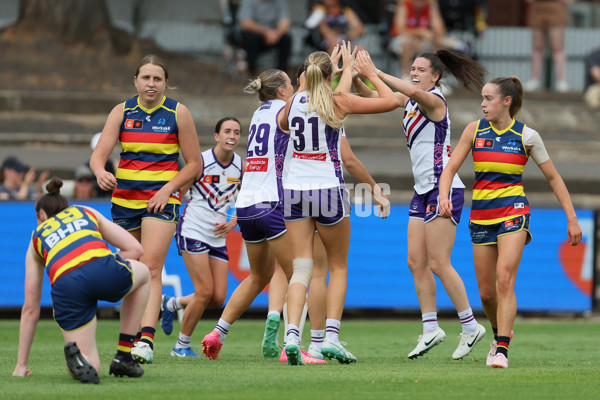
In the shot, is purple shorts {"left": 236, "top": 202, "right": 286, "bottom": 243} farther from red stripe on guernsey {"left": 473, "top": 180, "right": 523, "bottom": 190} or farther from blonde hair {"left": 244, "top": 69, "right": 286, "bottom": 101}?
red stripe on guernsey {"left": 473, "top": 180, "right": 523, "bottom": 190}

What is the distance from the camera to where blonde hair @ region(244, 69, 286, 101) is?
28.5 feet

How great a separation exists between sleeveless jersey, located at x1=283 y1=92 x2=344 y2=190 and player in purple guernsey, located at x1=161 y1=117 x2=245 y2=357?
1478mm

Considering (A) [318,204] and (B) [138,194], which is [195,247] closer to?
(B) [138,194]

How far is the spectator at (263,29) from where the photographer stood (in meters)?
19.6

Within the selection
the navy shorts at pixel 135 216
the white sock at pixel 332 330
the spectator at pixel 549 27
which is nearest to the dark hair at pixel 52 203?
the navy shorts at pixel 135 216

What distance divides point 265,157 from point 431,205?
1447 mm

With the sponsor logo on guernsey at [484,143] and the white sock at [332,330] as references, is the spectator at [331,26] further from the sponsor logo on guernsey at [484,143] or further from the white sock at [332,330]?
the white sock at [332,330]

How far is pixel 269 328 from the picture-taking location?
839 centimetres

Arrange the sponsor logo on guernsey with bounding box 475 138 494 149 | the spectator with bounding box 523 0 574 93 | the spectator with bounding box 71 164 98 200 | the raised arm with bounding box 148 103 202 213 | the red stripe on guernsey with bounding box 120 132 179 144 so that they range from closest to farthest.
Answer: the sponsor logo on guernsey with bounding box 475 138 494 149 < the raised arm with bounding box 148 103 202 213 < the red stripe on guernsey with bounding box 120 132 179 144 < the spectator with bounding box 71 164 98 200 < the spectator with bounding box 523 0 574 93

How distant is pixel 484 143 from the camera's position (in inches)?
316

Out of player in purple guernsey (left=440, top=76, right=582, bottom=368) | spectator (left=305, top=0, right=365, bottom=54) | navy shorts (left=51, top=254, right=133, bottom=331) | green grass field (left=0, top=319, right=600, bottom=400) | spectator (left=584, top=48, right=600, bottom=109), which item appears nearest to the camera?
green grass field (left=0, top=319, right=600, bottom=400)

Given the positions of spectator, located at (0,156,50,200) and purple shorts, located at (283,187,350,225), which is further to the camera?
spectator, located at (0,156,50,200)

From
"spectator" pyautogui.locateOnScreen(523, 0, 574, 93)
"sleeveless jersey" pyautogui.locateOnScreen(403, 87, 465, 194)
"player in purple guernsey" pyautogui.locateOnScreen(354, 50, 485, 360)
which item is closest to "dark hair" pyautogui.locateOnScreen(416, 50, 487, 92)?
"player in purple guernsey" pyautogui.locateOnScreen(354, 50, 485, 360)

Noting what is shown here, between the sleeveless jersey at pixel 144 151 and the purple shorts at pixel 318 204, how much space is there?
3.42ft
